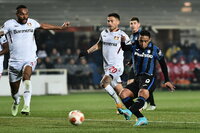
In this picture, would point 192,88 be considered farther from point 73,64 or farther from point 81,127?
point 81,127

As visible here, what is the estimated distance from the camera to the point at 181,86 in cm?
3108

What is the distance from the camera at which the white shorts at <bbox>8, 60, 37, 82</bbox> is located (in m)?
13.2

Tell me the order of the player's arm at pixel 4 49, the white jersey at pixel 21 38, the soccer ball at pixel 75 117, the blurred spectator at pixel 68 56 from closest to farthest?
the soccer ball at pixel 75 117, the white jersey at pixel 21 38, the player's arm at pixel 4 49, the blurred spectator at pixel 68 56

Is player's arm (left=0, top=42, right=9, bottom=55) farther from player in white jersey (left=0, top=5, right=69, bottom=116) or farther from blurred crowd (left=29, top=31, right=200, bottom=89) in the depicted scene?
blurred crowd (left=29, top=31, right=200, bottom=89)

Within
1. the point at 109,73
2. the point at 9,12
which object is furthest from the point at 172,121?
the point at 9,12

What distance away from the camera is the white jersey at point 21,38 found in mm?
13086

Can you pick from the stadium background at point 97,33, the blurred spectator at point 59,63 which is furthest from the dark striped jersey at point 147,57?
the blurred spectator at point 59,63

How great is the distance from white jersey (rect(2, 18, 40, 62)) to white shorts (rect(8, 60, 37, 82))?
9 centimetres

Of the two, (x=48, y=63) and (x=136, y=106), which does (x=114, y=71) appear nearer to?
(x=136, y=106)

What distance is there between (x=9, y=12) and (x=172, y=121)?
23.0m

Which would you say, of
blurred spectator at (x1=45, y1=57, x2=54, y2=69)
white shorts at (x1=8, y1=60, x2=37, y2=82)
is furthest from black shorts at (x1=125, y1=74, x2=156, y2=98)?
blurred spectator at (x1=45, y1=57, x2=54, y2=69)

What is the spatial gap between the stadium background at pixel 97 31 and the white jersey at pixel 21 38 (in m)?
15.8

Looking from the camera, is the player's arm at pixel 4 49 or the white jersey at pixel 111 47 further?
the player's arm at pixel 4 49

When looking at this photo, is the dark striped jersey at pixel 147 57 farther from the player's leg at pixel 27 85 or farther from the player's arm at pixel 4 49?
the player's arm at pixel 4 49
